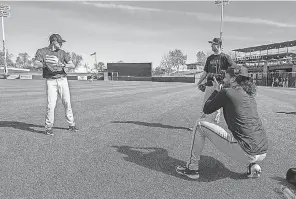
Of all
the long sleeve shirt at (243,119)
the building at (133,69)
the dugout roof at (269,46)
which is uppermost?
the dugout roof at (269,46)

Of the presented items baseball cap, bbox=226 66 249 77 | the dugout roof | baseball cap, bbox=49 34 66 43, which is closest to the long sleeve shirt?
baseball cap, bbox=226 66 249 77

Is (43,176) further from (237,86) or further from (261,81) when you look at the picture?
(261,81)

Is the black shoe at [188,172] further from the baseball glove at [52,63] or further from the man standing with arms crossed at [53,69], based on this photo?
the baseball glove at [52,63]

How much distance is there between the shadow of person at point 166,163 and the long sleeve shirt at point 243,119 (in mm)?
649

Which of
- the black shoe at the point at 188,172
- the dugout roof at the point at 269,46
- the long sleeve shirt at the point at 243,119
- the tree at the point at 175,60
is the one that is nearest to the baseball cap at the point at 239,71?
the long sleeve shirt at the point at 243,119

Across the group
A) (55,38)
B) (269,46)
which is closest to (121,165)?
(55,38)

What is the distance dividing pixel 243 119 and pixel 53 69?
13.8 ft

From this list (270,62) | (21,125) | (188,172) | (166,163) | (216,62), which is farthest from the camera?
(270,62)

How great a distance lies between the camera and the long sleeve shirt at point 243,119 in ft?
9.84

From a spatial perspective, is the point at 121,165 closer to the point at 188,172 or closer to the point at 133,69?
the point at 188,172

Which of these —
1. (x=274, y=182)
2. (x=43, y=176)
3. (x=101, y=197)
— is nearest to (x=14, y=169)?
(x=43, y=176)

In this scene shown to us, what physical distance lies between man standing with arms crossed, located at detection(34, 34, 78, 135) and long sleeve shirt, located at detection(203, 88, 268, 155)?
3802 millimetres

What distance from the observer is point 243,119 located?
3.02 metres

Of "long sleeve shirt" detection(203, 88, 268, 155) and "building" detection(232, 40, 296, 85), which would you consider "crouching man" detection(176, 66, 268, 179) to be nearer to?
"long sleeve shirt" detection(203, 88, 268, 155)
